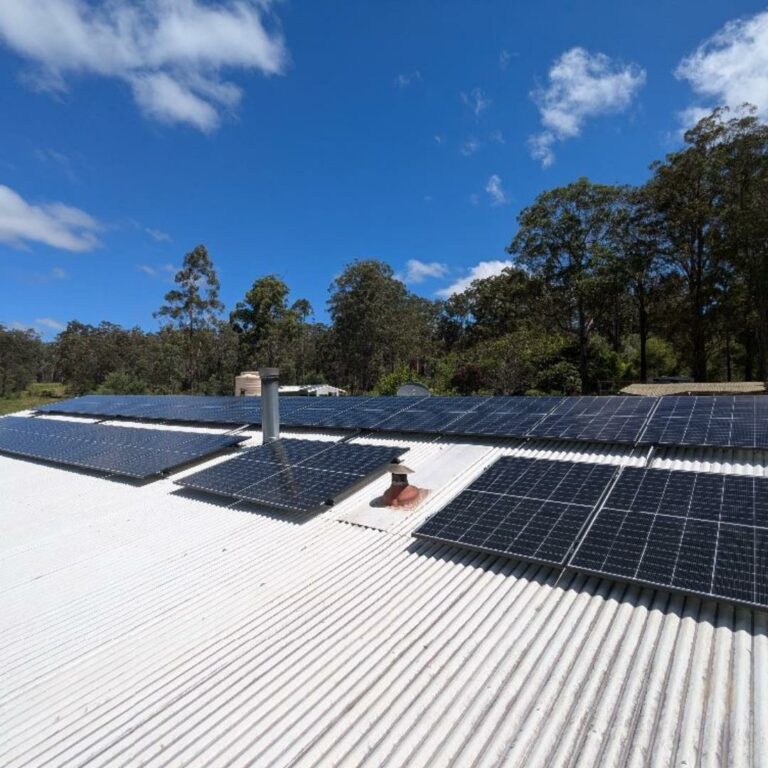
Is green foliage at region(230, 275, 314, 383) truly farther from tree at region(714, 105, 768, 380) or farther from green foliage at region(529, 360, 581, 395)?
tree at region(714, 105, 768, 380)

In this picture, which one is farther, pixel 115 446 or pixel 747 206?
pixel 747 206

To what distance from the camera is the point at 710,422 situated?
301 inches

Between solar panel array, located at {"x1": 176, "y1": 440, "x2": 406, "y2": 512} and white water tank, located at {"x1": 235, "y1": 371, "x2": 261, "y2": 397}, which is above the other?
white water tank, located at {"x1": 235, "y1": 371, "x2": 261, "y2": 397}

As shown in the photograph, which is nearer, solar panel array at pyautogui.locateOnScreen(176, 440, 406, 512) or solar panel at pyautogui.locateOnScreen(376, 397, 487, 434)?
solar panel array at pyautogui.locateOnScreen(176, 440, 406, 512)

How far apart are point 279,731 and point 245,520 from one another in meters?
3.84

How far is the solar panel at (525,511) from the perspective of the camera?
4695mm

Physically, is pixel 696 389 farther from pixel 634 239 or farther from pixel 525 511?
pixel 525 511

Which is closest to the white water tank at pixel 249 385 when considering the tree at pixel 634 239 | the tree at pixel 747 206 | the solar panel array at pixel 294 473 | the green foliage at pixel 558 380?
the green foliage at pixel 558 380

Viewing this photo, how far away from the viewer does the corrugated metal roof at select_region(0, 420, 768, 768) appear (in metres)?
2.79

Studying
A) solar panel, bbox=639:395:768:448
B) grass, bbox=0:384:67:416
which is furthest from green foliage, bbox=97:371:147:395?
solar panel, bbox=639:395:768:448

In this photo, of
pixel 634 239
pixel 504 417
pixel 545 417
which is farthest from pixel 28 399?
pixel 634 239

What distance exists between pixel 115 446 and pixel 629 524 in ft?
36.7

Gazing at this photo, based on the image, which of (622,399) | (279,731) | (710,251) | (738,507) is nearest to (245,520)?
(279,731)

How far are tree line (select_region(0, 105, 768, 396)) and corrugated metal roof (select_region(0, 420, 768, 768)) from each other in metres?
26.8
